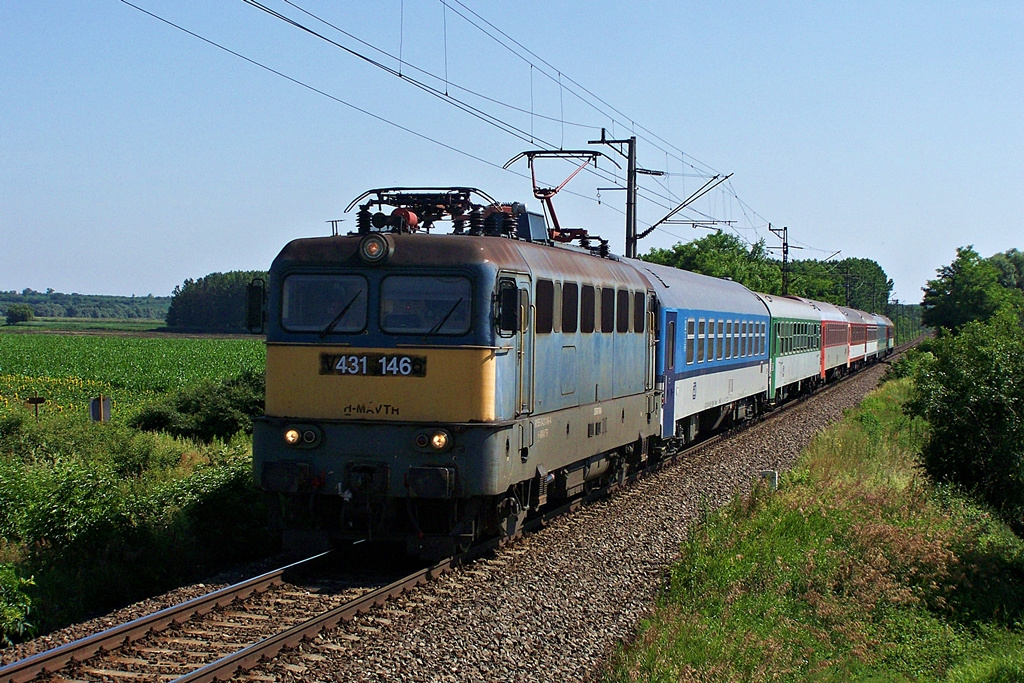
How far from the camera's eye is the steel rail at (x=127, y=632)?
7098 mm

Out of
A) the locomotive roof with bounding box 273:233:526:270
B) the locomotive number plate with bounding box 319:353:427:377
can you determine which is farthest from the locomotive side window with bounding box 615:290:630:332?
the locomotive number plate with bounding box 319:353:427:377

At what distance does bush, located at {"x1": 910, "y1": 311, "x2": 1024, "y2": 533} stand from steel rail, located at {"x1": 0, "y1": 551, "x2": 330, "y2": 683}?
440 inches

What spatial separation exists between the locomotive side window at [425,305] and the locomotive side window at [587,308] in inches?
103

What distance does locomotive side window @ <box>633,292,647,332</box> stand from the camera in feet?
48.3

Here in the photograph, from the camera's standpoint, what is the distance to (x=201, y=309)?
13000cm

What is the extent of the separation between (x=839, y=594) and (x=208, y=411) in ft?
46.4

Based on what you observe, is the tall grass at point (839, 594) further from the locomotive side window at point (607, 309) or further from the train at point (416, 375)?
the locomotive side window at point (607, 309)

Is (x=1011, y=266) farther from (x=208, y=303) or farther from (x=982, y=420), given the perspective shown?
(x=982, y=420)

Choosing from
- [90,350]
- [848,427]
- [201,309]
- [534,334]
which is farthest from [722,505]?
[201,309]

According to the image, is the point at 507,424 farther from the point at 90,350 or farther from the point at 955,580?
the point at 90,350

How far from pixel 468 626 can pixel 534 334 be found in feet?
10.9

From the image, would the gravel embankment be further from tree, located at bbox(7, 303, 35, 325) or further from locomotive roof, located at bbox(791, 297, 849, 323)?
tree, located at bbox(7, 303, 35, 325)

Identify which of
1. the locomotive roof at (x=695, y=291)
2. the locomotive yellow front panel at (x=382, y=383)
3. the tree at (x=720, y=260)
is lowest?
the locomotive yellow front panel at (x=382, y=383)

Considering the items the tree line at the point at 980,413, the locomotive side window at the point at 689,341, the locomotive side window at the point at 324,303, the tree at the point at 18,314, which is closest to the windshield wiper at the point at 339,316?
the locomotive side window at the point at 324,303
